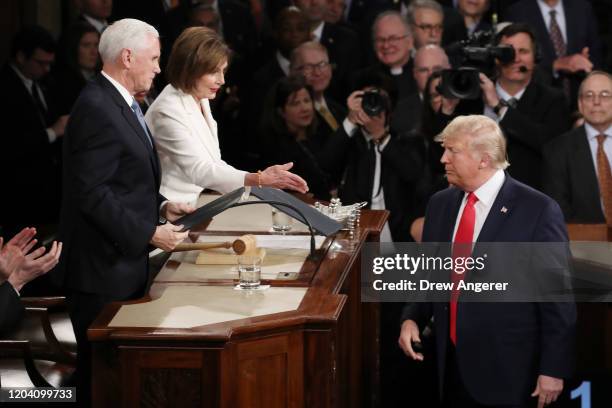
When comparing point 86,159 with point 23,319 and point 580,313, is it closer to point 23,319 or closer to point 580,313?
point 23,319

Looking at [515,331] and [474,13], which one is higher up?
[474,13]

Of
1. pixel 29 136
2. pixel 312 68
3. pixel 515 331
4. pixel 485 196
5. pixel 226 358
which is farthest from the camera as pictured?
pixel 312 68

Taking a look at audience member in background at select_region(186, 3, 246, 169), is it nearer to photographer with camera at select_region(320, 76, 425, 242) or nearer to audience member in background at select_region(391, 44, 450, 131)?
photographer with camera at select_region(320, 76, 425, 242)

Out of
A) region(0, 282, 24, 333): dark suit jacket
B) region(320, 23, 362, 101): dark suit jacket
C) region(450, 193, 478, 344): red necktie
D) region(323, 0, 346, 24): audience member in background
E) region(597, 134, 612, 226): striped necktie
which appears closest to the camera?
region(0, 282, 24, 333): dark suit jacket

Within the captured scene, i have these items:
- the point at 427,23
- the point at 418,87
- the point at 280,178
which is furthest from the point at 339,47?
the point at 280,178

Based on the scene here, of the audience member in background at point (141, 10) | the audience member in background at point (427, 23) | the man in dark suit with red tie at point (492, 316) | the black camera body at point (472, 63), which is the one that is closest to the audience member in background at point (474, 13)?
the audience member in background at point (427, 23)

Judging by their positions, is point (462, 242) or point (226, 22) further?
point (226, 22)

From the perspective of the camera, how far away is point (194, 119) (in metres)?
4.50

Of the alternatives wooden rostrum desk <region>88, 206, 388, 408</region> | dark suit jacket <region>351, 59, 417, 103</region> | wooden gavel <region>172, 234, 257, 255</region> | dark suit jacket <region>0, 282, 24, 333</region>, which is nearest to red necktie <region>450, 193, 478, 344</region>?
wooden rostrum desk <region>88, 206, 388, 408</region>

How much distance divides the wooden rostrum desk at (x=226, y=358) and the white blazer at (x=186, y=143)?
0.63m

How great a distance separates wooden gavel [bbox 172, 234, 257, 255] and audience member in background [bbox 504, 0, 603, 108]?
370 centimetres

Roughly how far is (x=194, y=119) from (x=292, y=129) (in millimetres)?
1871

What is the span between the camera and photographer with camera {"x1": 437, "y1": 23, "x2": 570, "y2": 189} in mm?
6191

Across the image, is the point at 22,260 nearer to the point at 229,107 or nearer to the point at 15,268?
the point at 15,268
